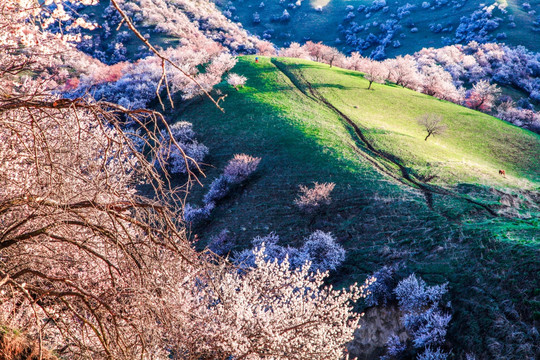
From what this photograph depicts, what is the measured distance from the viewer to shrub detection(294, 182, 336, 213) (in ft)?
75.4

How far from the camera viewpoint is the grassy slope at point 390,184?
48.0 feet

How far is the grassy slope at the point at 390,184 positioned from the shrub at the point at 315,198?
0.75m

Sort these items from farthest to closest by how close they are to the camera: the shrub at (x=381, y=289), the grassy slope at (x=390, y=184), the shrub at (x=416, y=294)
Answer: the shrub at (x=381, y=289), the grassy slope at (x=390, y=184), the shrub at (x=416, y=294)

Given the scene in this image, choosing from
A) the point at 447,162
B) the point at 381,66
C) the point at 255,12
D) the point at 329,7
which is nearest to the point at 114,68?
the point at 381,66

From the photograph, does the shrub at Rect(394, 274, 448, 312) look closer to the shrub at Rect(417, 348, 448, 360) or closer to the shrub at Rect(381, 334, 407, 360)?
the shrub at Rect(381, 334, 407, 360)

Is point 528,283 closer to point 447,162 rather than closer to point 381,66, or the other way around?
point 447,162

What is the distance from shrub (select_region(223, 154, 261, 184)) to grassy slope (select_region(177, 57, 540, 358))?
0.94 m

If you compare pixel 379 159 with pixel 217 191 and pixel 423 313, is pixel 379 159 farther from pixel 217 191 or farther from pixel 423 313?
pixel 423 313

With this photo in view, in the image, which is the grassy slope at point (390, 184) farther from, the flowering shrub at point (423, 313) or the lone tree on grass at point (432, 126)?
the lone tree on grass at point (432, 126)

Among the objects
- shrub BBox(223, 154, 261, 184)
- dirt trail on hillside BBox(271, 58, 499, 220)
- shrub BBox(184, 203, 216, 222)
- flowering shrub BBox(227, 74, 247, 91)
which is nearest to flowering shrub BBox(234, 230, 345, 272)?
shrub BBox(184, 203, 216, 222)

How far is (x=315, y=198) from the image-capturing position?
2311 centimetres

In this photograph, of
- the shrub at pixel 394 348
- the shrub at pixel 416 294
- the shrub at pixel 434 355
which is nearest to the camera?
the shrub at pixel 434 355

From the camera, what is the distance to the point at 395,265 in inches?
662

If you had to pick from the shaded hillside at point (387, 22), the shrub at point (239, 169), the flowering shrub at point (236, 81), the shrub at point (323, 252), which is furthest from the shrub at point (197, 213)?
the shaded hillside at point (387, 22)
